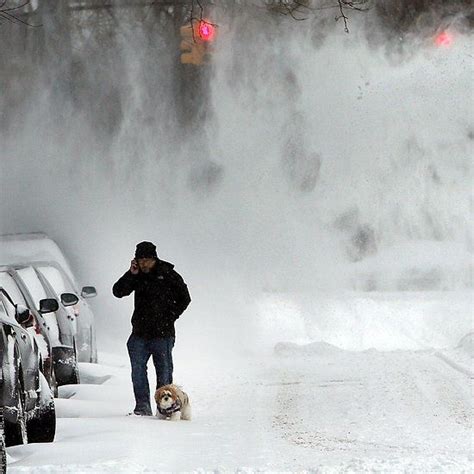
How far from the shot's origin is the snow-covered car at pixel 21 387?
8.62 metres

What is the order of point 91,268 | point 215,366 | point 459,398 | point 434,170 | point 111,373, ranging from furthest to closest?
point 434,170, point 91,268, point 215,366, point 111,373, point 459,398

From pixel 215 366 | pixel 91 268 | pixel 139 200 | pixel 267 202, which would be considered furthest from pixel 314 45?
pixel 215 366

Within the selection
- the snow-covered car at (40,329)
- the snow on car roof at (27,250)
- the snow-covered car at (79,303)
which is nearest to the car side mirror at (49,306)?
the snow-covered car at (40,329)

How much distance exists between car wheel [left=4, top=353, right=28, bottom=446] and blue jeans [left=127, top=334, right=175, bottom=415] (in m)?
2.96

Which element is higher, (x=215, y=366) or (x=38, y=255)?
(x=38, y=255)

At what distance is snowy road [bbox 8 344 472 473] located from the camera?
8.79 meters

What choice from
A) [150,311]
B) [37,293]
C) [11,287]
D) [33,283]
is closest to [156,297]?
[150,311]

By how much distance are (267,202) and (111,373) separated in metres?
15.1

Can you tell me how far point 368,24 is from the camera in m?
30.7

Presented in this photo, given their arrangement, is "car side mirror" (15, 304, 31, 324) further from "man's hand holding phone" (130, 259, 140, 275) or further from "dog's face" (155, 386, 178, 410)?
"man's hand holding phone" (130, 259, 140, 275)

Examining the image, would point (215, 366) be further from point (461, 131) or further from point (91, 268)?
point (461, 131)

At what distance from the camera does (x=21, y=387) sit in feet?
29.6

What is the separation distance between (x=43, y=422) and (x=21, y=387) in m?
0.82

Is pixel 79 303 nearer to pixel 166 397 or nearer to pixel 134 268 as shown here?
pixel 134 268
